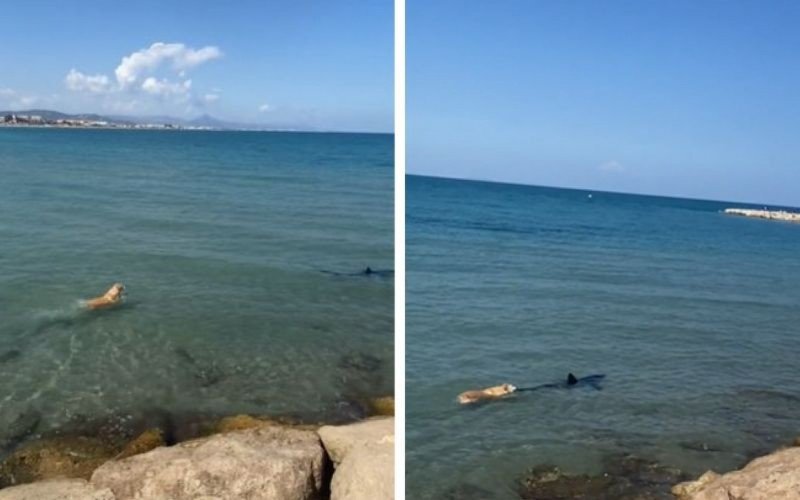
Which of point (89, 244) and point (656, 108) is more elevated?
point (656, 108)

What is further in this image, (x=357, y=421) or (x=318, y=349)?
(x=318, y=349)

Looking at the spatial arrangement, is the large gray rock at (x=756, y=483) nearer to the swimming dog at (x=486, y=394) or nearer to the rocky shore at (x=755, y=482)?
the rocky shore at (x=755, y=482)

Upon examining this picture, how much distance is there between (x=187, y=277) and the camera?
2.27 metres

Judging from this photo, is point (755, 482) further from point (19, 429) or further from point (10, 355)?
point (10, 355)

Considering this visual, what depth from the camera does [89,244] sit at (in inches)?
86.6

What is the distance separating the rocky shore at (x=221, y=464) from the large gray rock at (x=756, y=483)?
950mm

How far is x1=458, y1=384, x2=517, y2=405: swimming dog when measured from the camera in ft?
7.59

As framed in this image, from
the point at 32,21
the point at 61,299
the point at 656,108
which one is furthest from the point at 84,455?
the point at 656,108

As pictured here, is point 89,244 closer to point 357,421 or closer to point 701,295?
point 357,421

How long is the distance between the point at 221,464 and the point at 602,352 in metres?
1.73

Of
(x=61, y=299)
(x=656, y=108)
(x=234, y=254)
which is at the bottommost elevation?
(x=61, y=299)

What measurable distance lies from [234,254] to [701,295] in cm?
227

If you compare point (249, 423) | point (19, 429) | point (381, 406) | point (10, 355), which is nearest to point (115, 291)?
point (10, 355)

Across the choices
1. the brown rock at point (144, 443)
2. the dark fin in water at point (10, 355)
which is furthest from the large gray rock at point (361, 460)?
the dark fin in water at point (10, 355)
